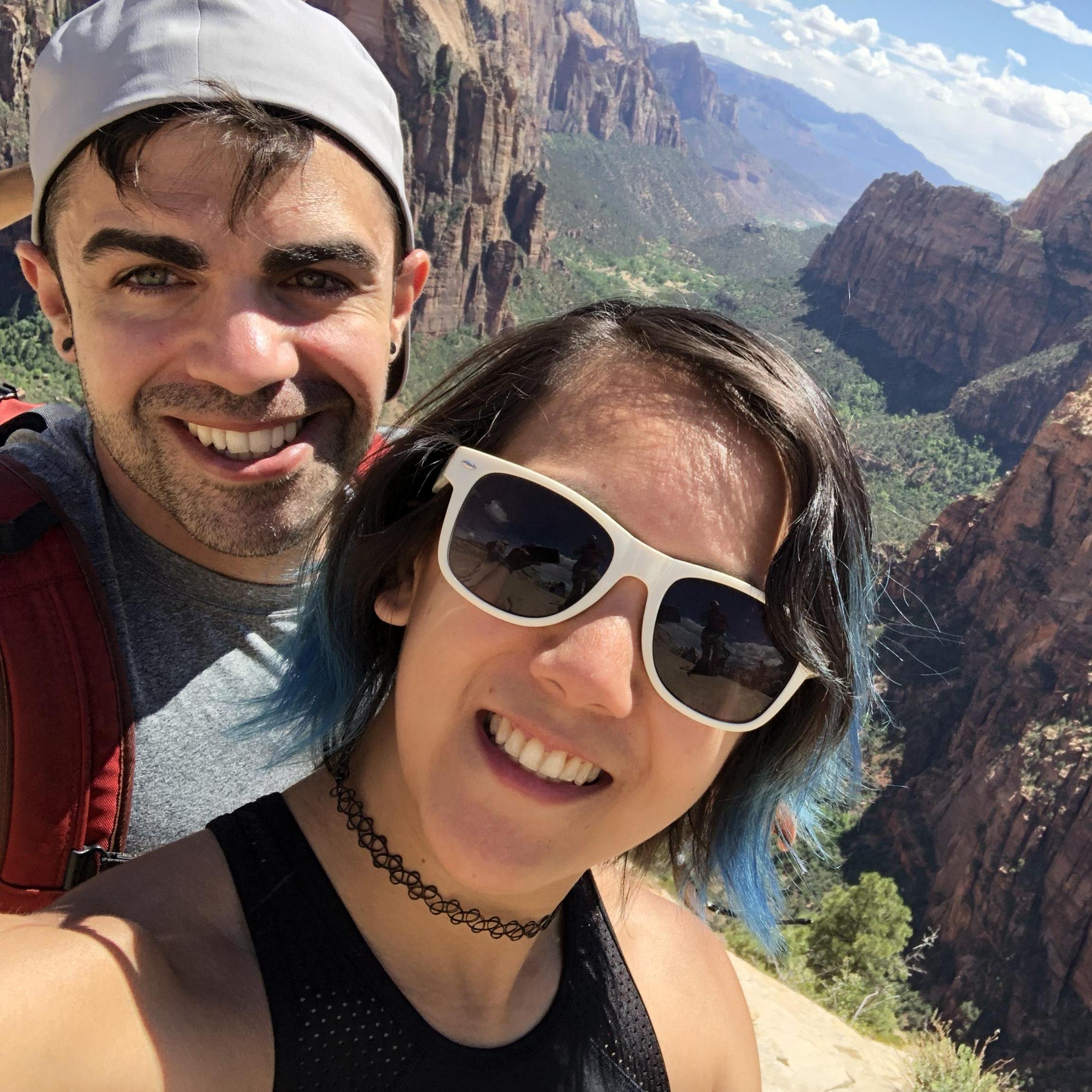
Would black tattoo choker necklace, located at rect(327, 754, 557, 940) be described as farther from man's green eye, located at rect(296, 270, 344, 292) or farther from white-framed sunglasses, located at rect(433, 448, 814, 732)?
man's green eye, located at rect(296, 270, 344, 292)

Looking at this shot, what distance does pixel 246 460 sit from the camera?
2.13 meters

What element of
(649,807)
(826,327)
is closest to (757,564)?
(649,807)

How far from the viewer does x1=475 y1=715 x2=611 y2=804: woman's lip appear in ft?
4.37

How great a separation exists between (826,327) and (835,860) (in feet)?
311

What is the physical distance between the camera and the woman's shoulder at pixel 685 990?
1.75 meters

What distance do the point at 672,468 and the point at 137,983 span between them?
103 centimetres

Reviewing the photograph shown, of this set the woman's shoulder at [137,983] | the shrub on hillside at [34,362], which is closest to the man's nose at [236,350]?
the woman's shoulder at [137,983]

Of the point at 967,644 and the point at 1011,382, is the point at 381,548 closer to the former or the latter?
the point at 967,644

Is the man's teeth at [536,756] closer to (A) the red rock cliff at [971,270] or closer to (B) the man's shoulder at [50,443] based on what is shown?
(B) the man's shoulder at [50,443]

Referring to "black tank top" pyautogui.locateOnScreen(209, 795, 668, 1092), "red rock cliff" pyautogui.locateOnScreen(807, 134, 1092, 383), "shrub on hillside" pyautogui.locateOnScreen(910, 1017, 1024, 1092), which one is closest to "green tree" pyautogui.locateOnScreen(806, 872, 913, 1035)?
"shrub on hillside" pyautogui.locateOnScreen(910, 1017, 1024, 1092)

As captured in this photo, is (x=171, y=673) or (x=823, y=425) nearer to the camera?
(x=823, y=425)

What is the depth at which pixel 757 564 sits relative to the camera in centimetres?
146

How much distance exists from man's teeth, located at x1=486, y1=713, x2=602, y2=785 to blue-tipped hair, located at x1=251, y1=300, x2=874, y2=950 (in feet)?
1.26

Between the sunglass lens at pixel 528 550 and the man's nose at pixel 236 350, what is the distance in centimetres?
81
